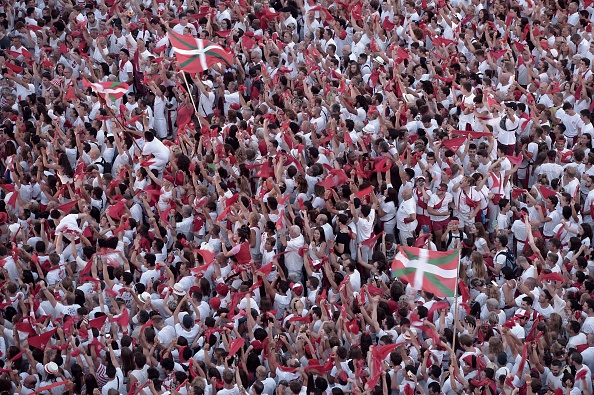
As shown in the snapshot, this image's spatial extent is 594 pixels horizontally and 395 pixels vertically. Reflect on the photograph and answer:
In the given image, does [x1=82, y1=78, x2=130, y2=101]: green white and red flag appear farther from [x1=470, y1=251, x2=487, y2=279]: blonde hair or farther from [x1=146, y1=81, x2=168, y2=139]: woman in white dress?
[x1=470, y1=251, x2=487, y2=279]: blonde hair

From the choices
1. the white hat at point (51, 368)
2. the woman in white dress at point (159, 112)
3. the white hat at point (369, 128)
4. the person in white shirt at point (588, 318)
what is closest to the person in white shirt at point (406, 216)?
the white hat at point (369, 128)

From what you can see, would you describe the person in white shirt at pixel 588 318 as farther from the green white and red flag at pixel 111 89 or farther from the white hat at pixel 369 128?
the green white and red flag at pixel 111 89

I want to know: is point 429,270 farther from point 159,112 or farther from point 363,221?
point 159,112

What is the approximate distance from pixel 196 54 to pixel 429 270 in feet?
21.7

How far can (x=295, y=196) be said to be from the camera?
63.0ft

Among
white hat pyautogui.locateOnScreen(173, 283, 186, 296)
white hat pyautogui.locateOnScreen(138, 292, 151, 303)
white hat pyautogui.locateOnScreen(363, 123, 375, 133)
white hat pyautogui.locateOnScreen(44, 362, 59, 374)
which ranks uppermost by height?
white hat pyautogui.locateOnScreen(363, 123, 375, 133)

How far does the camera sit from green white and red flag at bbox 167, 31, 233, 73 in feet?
67.4

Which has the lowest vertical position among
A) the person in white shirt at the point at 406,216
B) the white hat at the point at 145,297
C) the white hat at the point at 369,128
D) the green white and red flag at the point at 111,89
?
the white hat at the point at 145,297

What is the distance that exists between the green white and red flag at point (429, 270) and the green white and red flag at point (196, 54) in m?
5.99

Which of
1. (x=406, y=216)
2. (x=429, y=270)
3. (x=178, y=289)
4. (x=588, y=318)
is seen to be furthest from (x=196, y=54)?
→ (x=588, y=318)

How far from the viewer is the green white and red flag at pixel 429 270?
1579 cm

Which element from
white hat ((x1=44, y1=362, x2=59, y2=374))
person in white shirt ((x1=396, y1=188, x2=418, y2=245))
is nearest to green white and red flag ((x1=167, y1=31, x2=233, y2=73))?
person in white shirt ((x1=396, y1=188, x2=418, y2=245))

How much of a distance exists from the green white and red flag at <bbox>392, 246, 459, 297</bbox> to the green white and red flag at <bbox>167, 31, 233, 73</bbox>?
19.7 feet

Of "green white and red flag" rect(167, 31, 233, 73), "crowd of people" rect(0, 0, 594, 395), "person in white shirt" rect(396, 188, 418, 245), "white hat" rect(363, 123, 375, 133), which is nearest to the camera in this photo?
"crowd of people" rect(0, 0, 594, 395)
